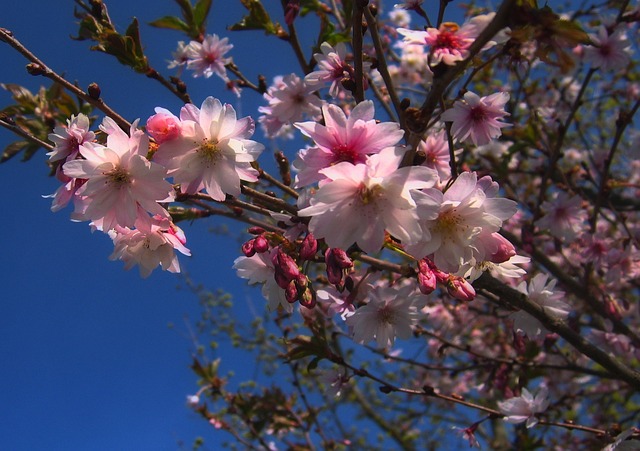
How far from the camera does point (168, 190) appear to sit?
1.32m

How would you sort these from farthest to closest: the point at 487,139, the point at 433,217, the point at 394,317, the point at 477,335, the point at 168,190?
the point at 477,335 < the point at 394,317 < the point at 487,139 < the point at 168,190 < the point at 433,217

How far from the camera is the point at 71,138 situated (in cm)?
145

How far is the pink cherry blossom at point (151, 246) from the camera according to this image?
1.55m

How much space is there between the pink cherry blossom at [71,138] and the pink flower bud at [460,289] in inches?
46.1

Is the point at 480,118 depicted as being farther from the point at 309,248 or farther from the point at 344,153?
the point at 309,248

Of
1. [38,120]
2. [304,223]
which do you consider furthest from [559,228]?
[38,120]

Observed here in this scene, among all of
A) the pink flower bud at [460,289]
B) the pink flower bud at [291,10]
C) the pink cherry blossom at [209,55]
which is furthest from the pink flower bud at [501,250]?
the pink cherry blossom at [209,55]

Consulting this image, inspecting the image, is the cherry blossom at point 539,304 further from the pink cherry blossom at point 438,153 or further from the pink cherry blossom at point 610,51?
the pink cherry blossom at point 610,51

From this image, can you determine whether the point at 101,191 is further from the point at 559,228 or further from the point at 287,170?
the point at 559,228

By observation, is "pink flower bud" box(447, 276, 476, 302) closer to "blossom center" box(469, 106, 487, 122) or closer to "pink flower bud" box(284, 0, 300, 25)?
"blossom center" box(469, 106, 487, 122)

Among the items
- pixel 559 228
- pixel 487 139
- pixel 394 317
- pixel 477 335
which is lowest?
pixel 394 317

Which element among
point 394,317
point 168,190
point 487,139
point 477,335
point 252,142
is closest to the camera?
point 168,190

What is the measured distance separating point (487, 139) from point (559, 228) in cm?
168

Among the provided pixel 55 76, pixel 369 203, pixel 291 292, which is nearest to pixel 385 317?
pixel 291 292
